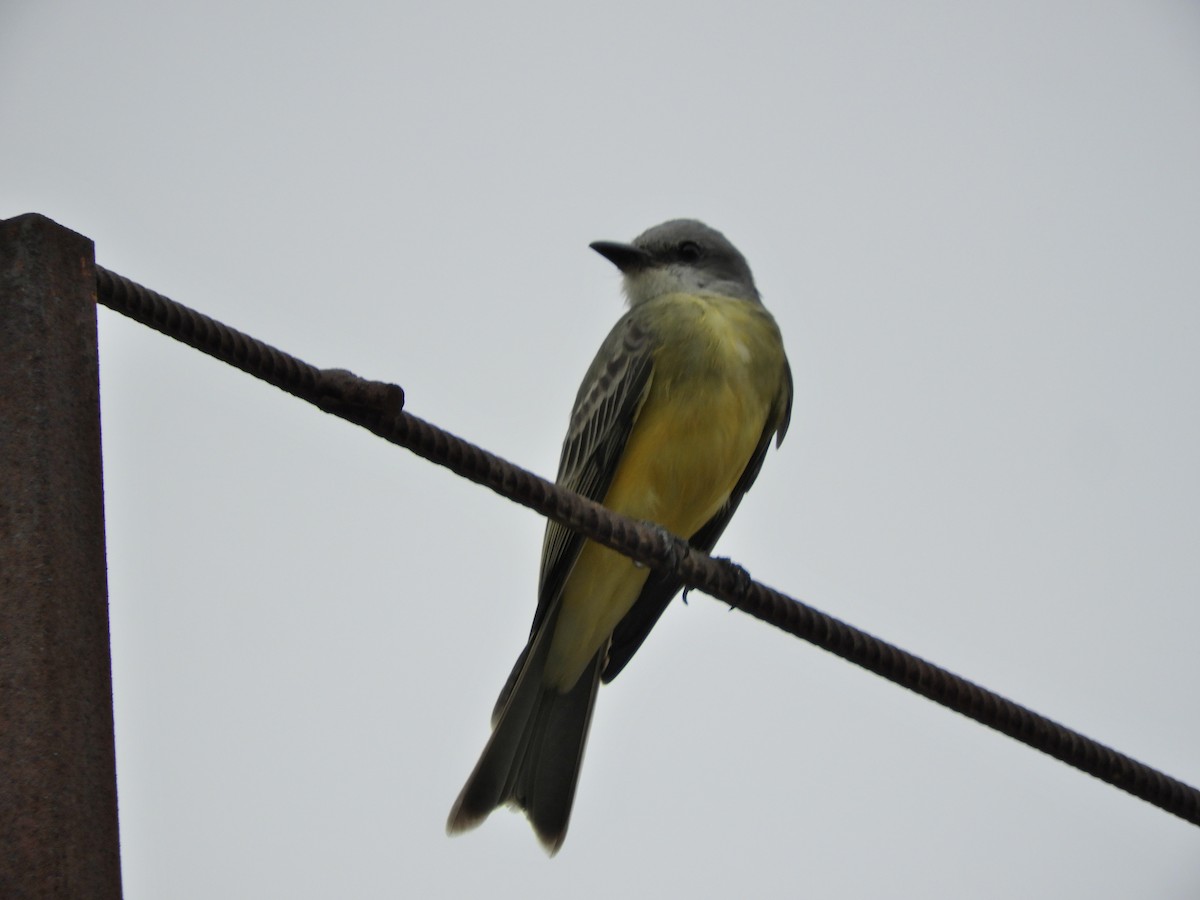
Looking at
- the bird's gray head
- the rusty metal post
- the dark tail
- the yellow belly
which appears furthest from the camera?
the bird's gray head

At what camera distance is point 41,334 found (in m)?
2.23

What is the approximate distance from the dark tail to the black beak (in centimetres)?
211

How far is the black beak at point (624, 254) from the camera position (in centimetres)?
668

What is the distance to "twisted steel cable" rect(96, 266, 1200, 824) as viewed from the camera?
107 inches

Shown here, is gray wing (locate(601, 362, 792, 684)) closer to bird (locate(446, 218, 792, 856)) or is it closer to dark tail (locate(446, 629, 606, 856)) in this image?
bird (locate(446, 218, 792, 856))

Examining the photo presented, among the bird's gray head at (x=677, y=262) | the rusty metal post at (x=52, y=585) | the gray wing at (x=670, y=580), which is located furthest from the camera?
the bird's gray head at (x=677, y=262)

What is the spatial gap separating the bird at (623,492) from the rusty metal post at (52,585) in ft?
9.89

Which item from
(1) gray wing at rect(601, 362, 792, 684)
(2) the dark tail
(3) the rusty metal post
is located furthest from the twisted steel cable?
(1) gray wing at rect(601, 362, 792, 684)

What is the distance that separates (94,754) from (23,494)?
431 millimetres

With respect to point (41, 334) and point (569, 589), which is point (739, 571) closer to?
point (569, 589)

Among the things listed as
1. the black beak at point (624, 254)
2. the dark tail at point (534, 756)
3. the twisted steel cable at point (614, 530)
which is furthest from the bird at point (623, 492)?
the twisted steel cable at point (614, 530)

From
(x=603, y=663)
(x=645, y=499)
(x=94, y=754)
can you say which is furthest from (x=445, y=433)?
(x=603, y=663)

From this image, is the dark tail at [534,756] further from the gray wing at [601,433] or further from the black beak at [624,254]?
the black beak at [624,254]

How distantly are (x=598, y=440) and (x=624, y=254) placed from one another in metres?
1.57
